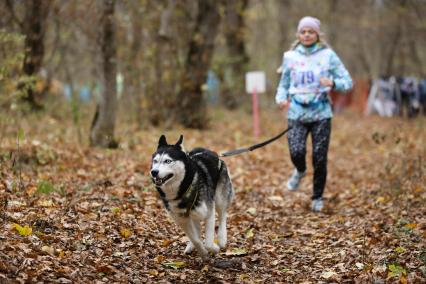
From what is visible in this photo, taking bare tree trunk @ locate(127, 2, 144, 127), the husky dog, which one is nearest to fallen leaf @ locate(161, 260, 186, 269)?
the husky dog

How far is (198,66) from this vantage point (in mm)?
16875

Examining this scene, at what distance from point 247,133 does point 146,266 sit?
1210 centimetres

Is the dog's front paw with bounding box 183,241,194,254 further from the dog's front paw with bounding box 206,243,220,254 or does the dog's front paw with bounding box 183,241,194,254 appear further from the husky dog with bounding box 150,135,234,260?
the dog's front paw with bounding box 206,243,220,254

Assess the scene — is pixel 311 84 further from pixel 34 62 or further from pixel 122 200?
pixel 34 62

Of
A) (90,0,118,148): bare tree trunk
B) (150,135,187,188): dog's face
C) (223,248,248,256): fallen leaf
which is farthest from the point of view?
(90,0,118,148): bare tree trunk

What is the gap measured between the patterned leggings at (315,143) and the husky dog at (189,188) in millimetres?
2360

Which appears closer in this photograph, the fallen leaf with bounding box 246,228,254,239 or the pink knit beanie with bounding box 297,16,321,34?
the fallen leaf with bounding box 246,228,254,239

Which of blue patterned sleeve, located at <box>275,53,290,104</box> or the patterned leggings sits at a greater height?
blue patterned sleeve, located at <box>275,53,290,104</box>

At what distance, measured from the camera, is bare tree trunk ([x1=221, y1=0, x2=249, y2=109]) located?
2416 cm

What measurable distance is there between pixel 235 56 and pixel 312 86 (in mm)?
16591

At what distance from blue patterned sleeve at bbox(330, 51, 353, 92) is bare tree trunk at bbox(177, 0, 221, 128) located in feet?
28.7

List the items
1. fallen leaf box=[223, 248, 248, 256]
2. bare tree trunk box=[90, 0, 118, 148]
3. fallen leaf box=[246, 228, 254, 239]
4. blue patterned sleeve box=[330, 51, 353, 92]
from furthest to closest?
bare tree trunk box=[90, 0, 118, 148] < blue patterned sleeve box=[330, 51, 353, 92] < fallen leaf box=[246, 228, 254, 239] < fallen leaf box=[223, 248, 248, 256]

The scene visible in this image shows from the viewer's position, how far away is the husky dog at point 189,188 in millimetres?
5441

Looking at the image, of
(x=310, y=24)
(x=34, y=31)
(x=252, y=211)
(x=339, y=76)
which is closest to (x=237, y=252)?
(x=252, y=211)
